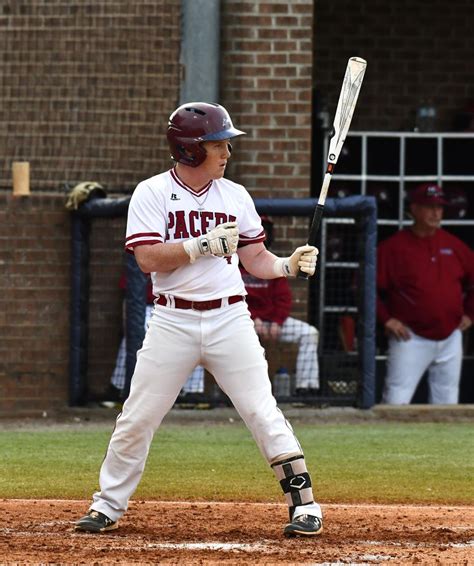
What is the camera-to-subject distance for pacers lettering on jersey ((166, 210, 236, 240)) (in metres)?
5.76

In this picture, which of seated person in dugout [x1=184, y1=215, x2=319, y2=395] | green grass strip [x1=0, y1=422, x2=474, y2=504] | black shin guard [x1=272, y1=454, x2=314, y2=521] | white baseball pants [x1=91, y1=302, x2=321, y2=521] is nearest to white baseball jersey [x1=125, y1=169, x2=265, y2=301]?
white baseball pants [x1=91, y1=302, x2=321, y2=521]

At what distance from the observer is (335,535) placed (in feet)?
19.1

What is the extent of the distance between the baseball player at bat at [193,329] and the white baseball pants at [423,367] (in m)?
5.43

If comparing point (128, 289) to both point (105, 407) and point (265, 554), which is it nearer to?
point (105, 407)

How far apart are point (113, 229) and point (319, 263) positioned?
1654 mm

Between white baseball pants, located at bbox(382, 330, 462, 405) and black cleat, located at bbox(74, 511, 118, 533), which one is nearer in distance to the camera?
black cleat, located at bbox(74, 511, 118, 533)

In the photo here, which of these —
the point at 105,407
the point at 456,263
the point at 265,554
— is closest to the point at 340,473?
the point at 265,554

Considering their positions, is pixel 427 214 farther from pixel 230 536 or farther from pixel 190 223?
pixel 230 536

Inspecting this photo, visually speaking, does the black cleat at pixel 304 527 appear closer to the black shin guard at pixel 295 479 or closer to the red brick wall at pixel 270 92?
the black shin guard at pixel 295 479

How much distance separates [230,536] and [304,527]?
32cm

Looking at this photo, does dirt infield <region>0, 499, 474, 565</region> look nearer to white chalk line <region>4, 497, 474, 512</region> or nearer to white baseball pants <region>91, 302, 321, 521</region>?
white chalk line <region>4, 497, 474, 512</region>

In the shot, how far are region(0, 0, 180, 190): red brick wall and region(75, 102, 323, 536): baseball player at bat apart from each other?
5.31 metres

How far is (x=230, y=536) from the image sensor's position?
5.80 meters

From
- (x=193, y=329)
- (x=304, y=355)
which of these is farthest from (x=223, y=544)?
(x=304, y=355)
